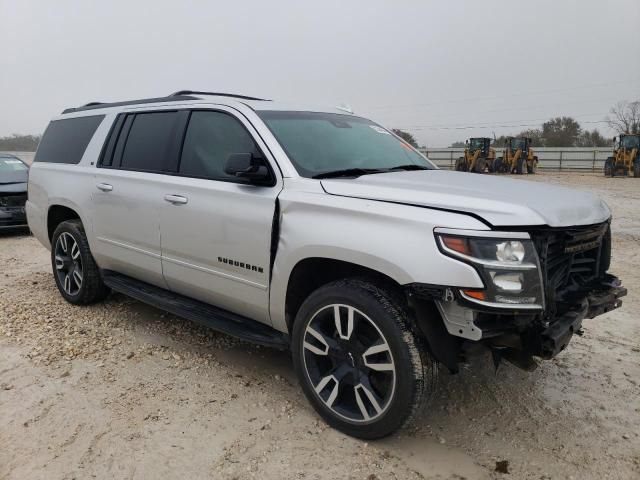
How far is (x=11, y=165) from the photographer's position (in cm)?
1024

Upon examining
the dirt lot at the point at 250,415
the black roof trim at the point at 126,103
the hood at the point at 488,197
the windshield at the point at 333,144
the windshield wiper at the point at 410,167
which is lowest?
the dirt lot at the point at 250,415

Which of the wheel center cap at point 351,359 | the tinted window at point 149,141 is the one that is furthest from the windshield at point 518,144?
the wheel center cap at point 351,359

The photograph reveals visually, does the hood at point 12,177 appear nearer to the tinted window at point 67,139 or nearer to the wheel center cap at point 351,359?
the tinted window at point 67,139

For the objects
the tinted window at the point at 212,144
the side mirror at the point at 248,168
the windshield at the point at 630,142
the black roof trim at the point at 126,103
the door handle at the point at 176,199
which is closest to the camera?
the side mirror at the point at 248,168

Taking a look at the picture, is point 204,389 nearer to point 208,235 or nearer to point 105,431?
point 105,431

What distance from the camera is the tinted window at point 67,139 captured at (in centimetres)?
489

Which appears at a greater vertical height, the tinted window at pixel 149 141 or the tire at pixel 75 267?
the tinted window at pixel 149 141

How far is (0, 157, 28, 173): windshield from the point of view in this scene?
10016 mm

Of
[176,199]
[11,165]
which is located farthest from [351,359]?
[11,165]

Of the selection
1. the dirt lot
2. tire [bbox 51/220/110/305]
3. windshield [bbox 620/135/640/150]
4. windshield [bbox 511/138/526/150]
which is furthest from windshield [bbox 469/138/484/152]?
tire [bbox 51/220/110/305]

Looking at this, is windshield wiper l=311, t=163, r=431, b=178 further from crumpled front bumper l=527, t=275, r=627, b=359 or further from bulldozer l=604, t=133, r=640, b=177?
bulldozer l=604, t=133, r=640, b=177

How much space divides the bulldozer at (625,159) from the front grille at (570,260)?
27869 millimetres

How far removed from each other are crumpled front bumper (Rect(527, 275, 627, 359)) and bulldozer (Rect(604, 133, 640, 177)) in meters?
27.9

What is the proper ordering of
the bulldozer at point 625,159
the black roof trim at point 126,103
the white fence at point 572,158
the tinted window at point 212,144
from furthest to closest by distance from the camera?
the white fence at point 572,158 → the bulldozer at point 625,159 → the black roof trim at point 126,103 → the tinted window at point 212,144
